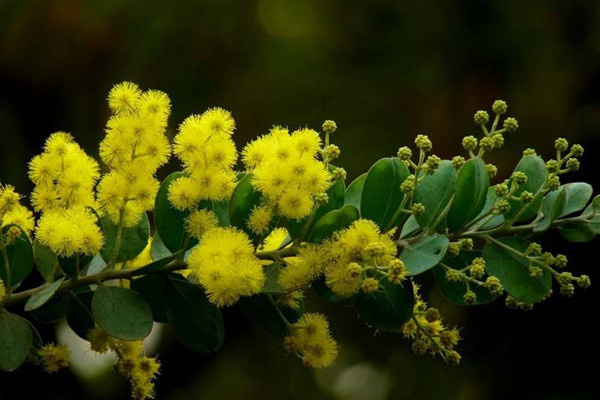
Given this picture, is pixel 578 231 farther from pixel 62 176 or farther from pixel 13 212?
pixel 13 212

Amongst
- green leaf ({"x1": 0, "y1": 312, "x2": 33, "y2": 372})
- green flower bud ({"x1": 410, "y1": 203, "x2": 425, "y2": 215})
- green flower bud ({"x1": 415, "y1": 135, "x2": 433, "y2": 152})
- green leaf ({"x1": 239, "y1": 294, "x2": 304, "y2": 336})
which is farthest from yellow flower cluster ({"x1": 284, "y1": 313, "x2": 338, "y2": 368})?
green leaf ({"x1": 0, "y1": 312, "x2": 33, "y2": 372})

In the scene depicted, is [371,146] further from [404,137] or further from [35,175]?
[35,175]

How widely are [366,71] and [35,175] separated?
3568 mm

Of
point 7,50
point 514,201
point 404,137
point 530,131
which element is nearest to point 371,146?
point 404,137

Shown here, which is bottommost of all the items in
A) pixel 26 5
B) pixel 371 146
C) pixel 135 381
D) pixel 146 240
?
pixel 371 146

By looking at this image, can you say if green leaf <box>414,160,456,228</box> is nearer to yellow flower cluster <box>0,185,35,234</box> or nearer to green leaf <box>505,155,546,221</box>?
green leaf <box>505,155,546,221</box>

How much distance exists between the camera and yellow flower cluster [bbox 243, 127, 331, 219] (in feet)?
5.39

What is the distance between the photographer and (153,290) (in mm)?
1774

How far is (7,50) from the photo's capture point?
16.6ft

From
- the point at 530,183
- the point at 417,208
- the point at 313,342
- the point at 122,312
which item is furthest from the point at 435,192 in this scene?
the point at 122,312

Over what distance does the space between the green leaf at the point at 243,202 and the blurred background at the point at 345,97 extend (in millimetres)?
2829

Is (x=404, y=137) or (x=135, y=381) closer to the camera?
(x=135, y=381)

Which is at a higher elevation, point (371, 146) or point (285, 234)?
point (285, 234)

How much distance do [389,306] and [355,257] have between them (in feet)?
0.40
